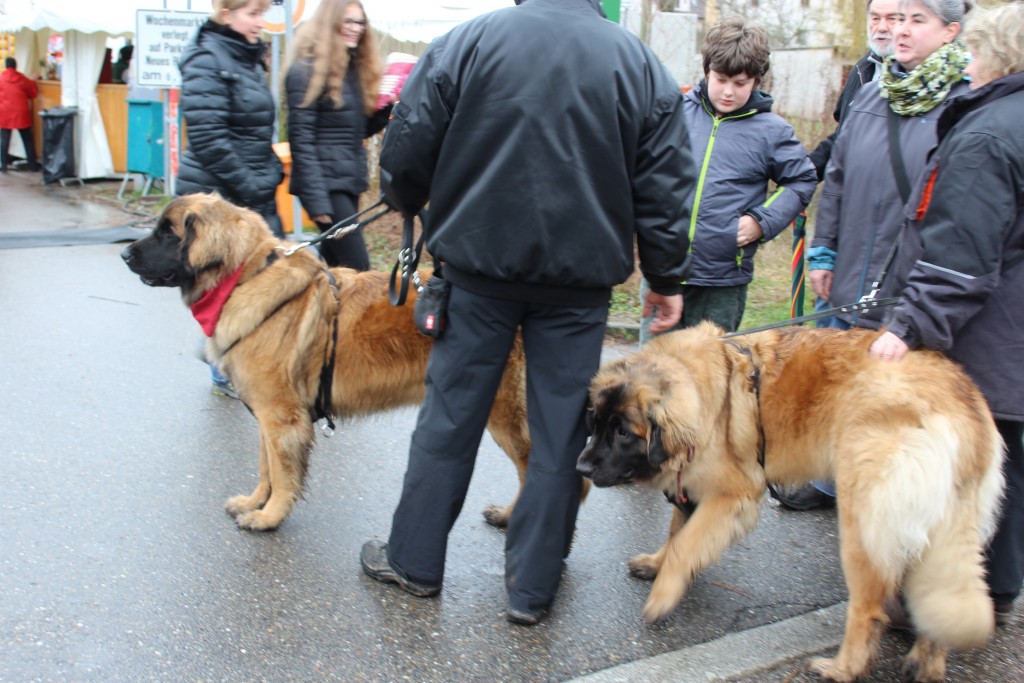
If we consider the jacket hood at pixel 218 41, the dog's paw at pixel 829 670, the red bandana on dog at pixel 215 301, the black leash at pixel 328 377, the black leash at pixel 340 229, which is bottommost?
the dog's paw at pixel 829 670

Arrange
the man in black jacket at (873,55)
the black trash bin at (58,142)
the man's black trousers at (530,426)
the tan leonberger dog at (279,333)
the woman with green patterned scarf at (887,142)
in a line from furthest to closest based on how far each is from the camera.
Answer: the black trash bin at (58,142), the man in black jacket at (873,55), the tan leonberger dog at (279,333), the woman with green patterned scarf at (887,142), the man's black trousers at (530,426)

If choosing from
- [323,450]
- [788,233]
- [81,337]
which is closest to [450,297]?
[323,450]

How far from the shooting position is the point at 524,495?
3211 mm

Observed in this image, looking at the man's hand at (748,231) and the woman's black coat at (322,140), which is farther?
the woman's black coat at (322,140)

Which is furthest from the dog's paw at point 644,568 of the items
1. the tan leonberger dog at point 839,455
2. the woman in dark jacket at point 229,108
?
→ the woman in dark jacket at point 229,108

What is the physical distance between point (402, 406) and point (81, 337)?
11.1 ft

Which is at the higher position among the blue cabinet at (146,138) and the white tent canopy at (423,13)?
the white tent canopy at (423,13)

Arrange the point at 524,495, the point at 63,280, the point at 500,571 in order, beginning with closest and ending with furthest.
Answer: the point at 524,495 < the point at 500,571 < the point at 63,280

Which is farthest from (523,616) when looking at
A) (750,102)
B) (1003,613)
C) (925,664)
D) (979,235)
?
(750,102)

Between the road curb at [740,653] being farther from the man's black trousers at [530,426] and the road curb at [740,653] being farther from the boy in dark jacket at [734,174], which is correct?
the boy in dark jacket at [734,174]

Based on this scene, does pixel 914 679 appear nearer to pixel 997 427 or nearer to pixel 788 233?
pixel 997 427

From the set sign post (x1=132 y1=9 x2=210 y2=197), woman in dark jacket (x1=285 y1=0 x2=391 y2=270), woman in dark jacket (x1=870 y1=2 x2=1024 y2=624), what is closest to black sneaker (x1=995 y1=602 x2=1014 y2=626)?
woman in dark jacket (x1=870 y1=2 x2=1024 y2=624)

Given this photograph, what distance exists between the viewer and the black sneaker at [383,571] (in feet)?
10.9

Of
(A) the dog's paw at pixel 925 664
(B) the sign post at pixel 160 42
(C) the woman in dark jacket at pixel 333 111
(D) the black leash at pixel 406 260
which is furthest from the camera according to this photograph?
(B) the sign post at pixel 160 42
